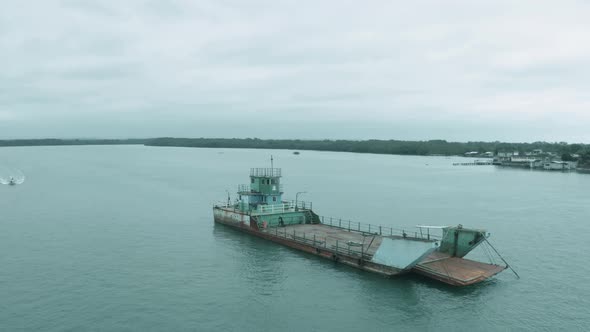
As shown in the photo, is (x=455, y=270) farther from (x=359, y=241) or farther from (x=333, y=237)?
(x=333, y=237)

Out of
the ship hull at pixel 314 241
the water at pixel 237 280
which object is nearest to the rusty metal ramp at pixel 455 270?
the water at pixel 237 280

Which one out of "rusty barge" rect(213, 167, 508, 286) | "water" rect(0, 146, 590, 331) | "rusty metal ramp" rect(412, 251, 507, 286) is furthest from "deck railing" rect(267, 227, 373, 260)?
"rusty metal ramp" rect(412, 251, 507, 286)

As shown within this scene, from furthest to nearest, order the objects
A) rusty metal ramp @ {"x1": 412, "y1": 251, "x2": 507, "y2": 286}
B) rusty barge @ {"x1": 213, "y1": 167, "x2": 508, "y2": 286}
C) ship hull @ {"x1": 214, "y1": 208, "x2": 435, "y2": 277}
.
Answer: ship hull @ {"x1": 214, "y1": 208, "x2": 435, "y2": 277} → rusty barge @ {"x1": 213, "y1": 167, "x2": 508, "y2": 286} → rusty metal ramp @ {"x1": 412, "y1": 251, "x2": 507, "y2": 286}

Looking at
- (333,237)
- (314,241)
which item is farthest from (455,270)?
(333,237)

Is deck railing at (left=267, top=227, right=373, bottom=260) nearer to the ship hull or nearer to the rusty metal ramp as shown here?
the ship hull

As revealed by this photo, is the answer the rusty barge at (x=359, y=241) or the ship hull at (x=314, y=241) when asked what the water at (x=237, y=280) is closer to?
the ship hull at (x=314, y=241)

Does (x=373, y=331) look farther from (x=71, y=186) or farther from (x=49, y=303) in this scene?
(x=71, y=186)

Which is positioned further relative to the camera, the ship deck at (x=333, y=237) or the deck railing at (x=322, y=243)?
the ship deck at (x=333, y=237)
